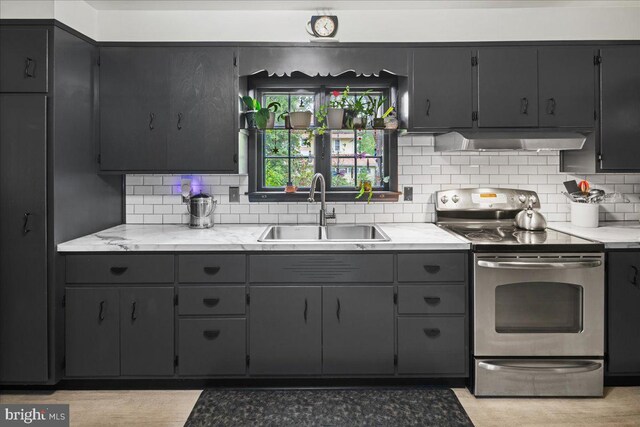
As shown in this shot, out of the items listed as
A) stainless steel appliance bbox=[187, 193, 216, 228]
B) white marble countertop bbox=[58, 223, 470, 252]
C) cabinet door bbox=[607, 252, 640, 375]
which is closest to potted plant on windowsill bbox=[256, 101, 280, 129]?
stainless steel appliance bbox=[187, 193, 216, 228]

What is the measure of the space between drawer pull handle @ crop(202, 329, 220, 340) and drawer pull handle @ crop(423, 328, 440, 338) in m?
1.20

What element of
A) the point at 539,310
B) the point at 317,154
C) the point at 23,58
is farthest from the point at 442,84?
the point at 23,58

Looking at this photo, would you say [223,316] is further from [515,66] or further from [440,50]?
[515,66]

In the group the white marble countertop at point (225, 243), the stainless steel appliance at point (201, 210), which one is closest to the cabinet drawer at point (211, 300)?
the white marble countertop at point (225, 243)

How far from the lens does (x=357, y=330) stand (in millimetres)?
2738

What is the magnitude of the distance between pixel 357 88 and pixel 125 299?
6.97 feet

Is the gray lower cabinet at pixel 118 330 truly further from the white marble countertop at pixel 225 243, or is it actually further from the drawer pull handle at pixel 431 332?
the drawer pull handle at pixel 431 332

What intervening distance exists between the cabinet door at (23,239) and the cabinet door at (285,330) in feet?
3.85

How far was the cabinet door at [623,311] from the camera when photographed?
2717 millimetres

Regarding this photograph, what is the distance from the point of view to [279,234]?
11.1ft

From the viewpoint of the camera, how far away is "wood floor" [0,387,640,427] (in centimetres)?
245

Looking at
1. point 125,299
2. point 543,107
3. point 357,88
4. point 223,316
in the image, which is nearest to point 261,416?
point 223,316

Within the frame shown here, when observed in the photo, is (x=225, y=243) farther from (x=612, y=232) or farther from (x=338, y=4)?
(x=612, y=232)

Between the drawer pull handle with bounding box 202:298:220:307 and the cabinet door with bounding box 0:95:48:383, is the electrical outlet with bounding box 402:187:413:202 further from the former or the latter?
the cabinet door with bounding box 0:95:48:383
